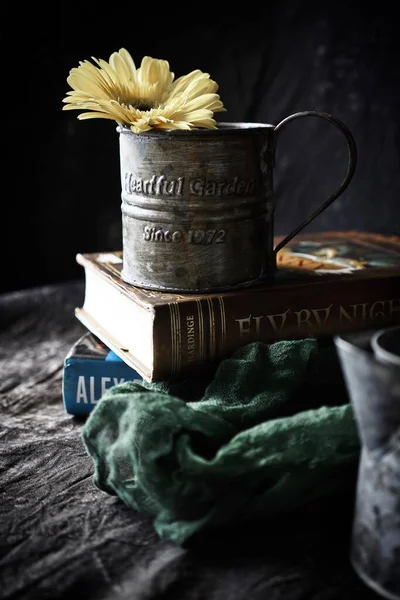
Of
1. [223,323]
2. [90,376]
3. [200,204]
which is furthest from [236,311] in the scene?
[90,376]

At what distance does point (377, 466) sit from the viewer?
71cm

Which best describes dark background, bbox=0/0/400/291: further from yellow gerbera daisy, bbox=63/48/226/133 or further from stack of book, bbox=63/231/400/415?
yellow gerbera daisy, bbox=63/48/226/133

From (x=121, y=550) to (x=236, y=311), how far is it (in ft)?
1.19

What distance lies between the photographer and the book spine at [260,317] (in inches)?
40.6

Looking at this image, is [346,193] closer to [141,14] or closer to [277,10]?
[277,10]

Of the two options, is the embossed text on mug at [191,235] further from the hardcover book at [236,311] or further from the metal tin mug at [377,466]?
the metal tin mug at [377,466]

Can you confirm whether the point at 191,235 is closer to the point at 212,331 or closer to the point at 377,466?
the point at 212,331

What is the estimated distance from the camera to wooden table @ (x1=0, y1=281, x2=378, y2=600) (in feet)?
2.45

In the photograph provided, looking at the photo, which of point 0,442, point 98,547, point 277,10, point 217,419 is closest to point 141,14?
point 277,10

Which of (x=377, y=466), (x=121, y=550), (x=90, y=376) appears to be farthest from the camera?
(x=90, y=376)

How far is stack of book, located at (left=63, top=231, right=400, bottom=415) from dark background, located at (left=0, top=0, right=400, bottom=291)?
1.72ft

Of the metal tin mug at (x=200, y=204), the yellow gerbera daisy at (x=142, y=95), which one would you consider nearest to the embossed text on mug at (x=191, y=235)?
the metal tin mug at (x=200, y=204)

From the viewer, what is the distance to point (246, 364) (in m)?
0.99

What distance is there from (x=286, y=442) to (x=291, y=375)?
162mm
